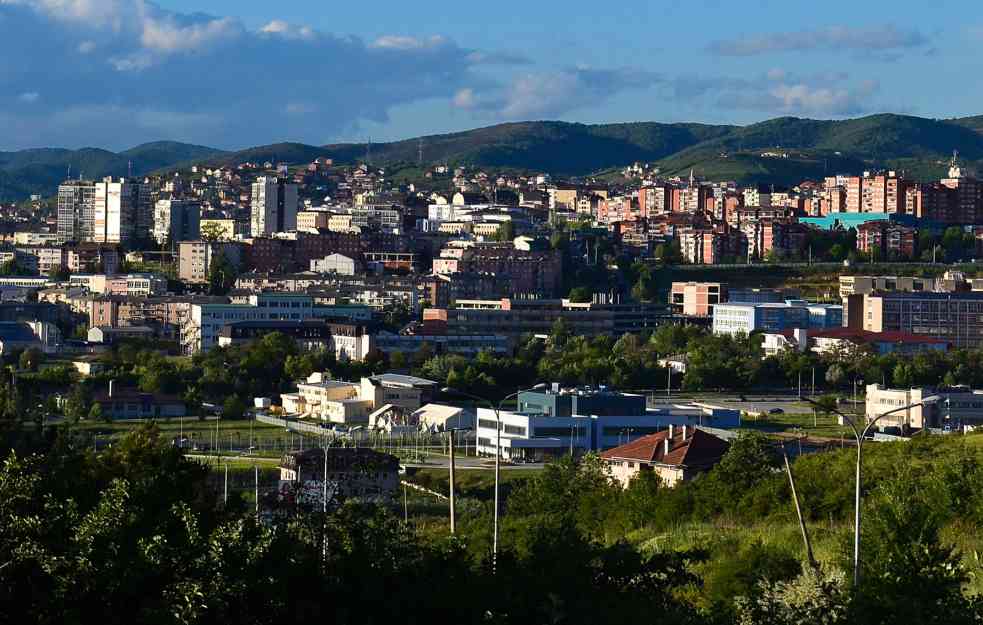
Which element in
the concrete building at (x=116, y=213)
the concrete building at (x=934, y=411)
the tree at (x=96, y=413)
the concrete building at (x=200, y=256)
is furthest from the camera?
the concrete building at (x=116, y=213)

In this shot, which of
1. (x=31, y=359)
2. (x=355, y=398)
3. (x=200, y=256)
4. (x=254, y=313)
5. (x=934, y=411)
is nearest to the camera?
(x=934, y=411)

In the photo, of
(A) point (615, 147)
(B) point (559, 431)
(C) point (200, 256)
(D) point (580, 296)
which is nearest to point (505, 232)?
(C) point (200, 256)

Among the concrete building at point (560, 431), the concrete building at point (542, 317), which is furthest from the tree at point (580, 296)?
the concrete building at point (560, 431)

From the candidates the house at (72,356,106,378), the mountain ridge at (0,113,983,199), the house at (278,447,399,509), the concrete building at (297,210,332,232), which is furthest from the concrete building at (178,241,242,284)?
the mountain ridge at (0,113,983,199)

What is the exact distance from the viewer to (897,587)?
38.4 feet

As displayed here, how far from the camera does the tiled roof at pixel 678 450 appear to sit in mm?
28188

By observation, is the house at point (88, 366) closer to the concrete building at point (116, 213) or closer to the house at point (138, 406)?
the house at point (138, 406)

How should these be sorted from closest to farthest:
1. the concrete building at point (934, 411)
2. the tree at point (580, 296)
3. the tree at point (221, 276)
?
the concrete building at point (934, 411)
the tree at point (580, 296)
the tree at point (221, 276)

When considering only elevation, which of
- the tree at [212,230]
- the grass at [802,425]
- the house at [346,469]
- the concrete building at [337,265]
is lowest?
the grass at [802,425]

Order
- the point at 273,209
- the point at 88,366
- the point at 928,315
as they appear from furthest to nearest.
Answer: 1. the point at 273,209
2. the point at 928,315
3. the point at 88,366

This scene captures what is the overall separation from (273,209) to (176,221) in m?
4.55

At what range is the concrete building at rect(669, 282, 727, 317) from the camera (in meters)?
63.1

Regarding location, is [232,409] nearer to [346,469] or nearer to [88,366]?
[88,366]

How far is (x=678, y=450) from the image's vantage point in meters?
28.8
